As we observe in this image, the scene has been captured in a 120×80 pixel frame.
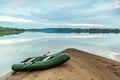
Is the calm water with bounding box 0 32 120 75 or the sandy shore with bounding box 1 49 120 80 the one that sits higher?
the sandy shore with bounding box 1 49 120 80

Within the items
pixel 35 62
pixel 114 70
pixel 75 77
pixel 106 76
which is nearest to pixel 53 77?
pixel 75 77

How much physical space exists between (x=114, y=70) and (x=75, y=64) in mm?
2104

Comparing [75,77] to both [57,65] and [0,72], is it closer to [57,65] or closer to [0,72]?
[57,65]

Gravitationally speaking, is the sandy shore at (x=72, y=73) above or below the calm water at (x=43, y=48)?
above

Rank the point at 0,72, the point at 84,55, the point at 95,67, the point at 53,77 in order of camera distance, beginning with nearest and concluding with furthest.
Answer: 1. the point at 53,77
2. the point at 95,67
3. the point at 84,55
4. the point at 0,72

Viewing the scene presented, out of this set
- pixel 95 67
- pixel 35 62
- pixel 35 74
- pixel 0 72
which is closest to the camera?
pixel 35 74

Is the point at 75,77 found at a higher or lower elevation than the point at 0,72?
higher

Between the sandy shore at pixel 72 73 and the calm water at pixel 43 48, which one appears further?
the calm water at pixel 43 48

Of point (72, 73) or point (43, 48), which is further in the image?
point (43, 48)

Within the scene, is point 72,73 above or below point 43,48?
above

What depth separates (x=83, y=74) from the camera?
9.55 m

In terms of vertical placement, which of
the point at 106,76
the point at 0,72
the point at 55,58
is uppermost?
the point at 55,58

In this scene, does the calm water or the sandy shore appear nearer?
the sandy shore

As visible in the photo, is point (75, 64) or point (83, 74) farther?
point (75, 64)
